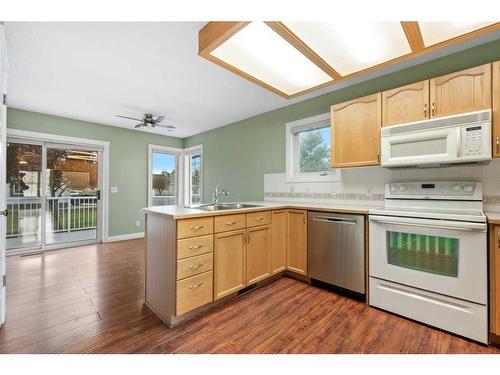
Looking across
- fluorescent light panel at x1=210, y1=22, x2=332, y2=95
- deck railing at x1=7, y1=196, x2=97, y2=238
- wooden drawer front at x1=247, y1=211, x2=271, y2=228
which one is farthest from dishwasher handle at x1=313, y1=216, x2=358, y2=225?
deck railing at x1=7, y1=196, x2=97, y2=238

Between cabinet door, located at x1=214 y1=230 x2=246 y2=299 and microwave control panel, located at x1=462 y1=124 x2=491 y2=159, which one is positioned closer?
microwave control panel, located at x1=462 y1=124 x2=491 y2=159

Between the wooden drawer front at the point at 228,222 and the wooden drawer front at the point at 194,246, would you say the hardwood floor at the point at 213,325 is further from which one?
the wooden drawer front at the point at 228,222

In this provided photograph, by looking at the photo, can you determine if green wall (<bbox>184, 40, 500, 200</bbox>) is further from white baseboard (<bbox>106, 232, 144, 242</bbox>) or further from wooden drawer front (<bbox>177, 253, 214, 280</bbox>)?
wooden drawer front (<bbox>177, 253, 214, 280</bbox>)

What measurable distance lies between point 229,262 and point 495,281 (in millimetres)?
1986

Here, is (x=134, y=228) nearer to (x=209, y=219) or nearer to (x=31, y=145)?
(x=31, y=145)

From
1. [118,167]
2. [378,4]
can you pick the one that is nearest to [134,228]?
[118,167]

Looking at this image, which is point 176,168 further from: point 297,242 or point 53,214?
point 297,242

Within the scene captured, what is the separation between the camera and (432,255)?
70.1 inches

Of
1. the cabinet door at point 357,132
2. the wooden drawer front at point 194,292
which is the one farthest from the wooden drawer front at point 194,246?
the cabinet door at point 357,132

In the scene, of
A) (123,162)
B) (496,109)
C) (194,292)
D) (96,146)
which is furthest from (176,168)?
(496,109)

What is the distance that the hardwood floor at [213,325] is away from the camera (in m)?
1.52

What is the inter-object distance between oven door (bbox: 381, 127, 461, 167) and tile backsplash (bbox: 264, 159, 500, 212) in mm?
369

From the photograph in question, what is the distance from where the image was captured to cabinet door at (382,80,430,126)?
197 centimetres
